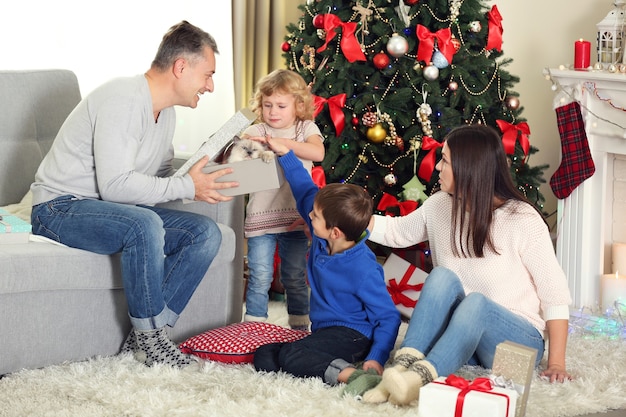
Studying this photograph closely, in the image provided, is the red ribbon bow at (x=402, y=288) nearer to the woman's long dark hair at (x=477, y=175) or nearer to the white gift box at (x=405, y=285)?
the white gift box at (x=405, y=285)

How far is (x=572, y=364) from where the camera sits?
2873mm

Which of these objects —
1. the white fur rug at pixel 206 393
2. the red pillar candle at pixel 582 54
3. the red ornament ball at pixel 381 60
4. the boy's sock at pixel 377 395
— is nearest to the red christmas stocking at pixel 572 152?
the red pillar candle at pixel 582 54

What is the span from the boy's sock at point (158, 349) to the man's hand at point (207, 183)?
0.43 meters

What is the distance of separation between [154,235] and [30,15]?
188 centimetres

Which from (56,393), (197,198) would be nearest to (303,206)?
(197,198)

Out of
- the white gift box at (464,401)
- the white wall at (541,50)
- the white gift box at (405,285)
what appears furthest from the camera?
the white wall at (541,50)

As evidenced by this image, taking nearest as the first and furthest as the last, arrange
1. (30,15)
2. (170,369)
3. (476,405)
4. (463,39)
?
1. (476,405)
2. (170,369)
3. (463,39)
4. (30,15)

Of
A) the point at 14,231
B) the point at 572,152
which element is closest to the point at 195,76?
the point at 14,231

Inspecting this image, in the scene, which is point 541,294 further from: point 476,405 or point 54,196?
point 54,196

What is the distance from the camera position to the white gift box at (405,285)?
3.48 metres

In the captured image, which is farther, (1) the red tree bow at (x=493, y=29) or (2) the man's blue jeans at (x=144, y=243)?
(1) the red tree bow at (x=493, y=29)

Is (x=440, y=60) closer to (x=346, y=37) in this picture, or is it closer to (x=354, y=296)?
(x=346, y=37)

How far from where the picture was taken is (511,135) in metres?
3.77

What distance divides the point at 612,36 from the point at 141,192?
6.59 feet
